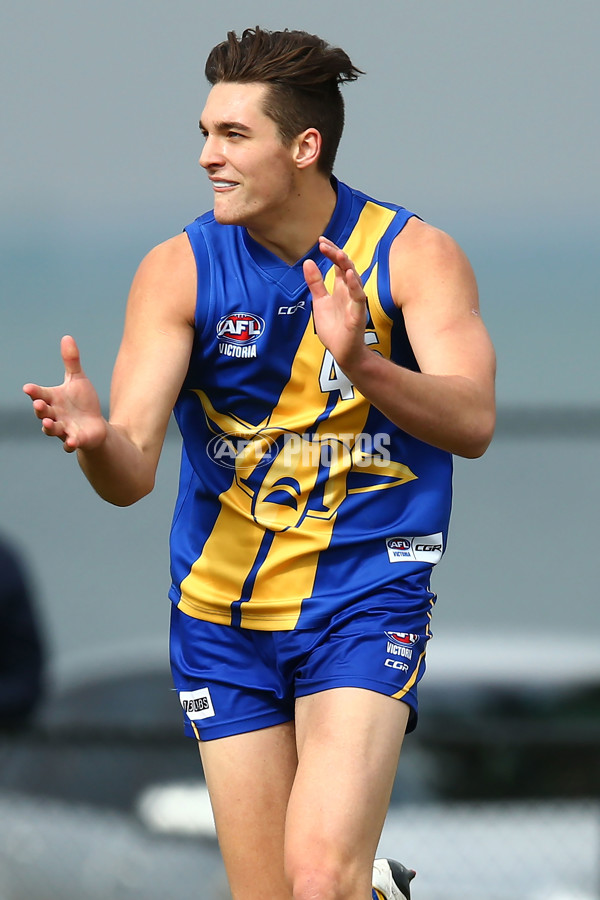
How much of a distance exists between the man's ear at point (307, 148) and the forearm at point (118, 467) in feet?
2.64

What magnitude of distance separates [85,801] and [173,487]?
2.18 m

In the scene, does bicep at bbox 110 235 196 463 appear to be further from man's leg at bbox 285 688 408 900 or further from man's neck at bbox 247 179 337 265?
man's leg at bbox 285 688 408 900

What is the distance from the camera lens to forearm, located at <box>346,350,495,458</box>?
2641mm

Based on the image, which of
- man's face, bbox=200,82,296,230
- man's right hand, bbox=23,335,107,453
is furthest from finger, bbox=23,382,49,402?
man's face, bbox=200,82,296,230

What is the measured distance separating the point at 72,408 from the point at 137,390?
395 millimetres

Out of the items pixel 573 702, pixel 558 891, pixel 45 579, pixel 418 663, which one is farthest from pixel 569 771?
pixel 418 663

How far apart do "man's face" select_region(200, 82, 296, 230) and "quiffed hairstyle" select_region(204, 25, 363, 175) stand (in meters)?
0.03

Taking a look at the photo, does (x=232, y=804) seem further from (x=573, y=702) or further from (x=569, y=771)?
(x=573, y=702)

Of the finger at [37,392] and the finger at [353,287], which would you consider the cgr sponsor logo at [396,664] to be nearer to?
the finger at [353,287]

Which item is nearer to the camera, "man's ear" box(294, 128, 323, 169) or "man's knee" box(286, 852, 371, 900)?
"man's knee" box(286, 852, 371, 900)

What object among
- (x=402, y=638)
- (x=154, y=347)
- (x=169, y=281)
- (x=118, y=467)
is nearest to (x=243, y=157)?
(x=169, y=281)

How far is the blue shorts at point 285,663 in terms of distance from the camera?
300 cm

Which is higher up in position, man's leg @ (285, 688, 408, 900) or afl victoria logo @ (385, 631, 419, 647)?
afl victoria logo @ (385, 631, 419, 647)

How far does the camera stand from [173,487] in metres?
8.52
